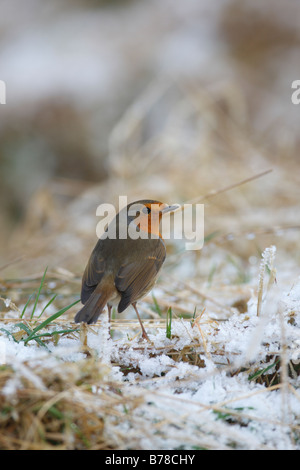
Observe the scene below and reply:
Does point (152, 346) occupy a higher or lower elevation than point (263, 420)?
higher

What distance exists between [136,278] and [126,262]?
0.10m

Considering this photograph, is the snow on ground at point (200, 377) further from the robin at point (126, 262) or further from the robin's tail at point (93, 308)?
the robin at point (126, 262)

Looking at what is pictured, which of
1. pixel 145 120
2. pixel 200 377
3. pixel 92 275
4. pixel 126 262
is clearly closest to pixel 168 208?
pixel 126 262

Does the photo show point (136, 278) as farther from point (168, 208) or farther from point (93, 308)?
point (168, 208)

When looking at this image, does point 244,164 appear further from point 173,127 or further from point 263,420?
point 263,420

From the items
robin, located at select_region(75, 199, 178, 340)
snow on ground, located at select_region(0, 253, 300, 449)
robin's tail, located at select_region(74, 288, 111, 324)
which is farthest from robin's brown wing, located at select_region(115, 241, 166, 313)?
snow on ground, located at select_region(0, 253, 300, 449)

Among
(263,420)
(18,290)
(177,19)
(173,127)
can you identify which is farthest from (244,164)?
(177,19)

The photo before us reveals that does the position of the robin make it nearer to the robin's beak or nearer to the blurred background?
the robin's beak

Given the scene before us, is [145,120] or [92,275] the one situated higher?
[145,120]

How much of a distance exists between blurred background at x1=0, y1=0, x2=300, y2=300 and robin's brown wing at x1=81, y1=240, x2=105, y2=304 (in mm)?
974

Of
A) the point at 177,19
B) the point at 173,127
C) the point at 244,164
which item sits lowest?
the point at 244,164

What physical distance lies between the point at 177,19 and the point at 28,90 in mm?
3721

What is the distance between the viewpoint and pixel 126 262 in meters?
2.65

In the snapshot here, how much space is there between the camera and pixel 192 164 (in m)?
6.01
